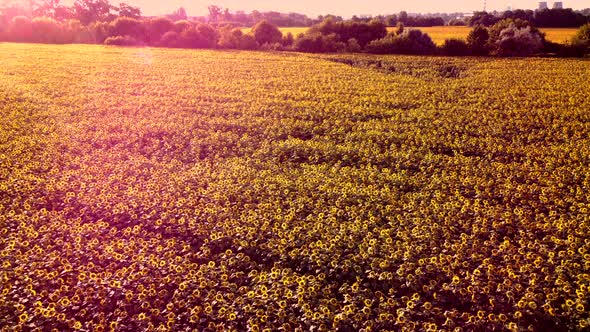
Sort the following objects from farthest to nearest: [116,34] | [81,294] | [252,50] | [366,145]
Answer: [116,34] < [252,50] < [366,145] < [81,294]

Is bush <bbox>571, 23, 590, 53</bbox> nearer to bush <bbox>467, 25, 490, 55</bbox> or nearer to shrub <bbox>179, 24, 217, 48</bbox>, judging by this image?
bush <bbox>467, 25, 490, 55</bbox>

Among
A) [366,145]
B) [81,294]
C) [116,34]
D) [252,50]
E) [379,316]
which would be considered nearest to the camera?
[379,316]

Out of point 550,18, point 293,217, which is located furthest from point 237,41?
point 550,18

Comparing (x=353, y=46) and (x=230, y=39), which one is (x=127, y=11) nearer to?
(x=230, y=39)

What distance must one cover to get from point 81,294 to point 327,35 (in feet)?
152

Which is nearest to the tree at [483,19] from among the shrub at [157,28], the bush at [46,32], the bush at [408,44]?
the bush at [408,44]

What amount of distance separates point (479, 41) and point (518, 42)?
149 inches

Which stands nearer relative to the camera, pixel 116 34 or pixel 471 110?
pixel 471 110

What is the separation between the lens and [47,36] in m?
58.6

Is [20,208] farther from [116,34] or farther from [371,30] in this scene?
[116,34]

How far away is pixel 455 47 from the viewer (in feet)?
142

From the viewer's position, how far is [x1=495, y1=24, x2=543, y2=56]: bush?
40.0 metres

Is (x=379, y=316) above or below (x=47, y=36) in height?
below

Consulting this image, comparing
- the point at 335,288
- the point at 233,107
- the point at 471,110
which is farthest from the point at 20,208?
the point at 471,110
